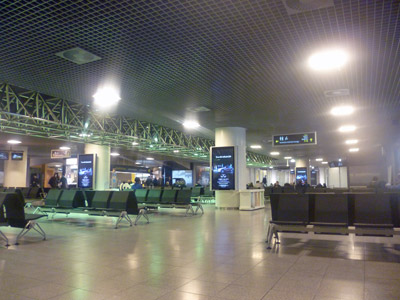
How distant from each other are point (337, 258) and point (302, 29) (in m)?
3.75

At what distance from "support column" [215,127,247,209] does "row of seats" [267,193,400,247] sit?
8.35m

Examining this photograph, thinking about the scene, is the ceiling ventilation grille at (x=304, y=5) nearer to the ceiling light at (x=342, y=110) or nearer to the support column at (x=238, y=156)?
the ceiling light at (x=342, y=110)

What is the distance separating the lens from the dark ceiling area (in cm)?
497

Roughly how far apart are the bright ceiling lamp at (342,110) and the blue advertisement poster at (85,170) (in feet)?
39.8

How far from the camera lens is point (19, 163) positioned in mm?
24125

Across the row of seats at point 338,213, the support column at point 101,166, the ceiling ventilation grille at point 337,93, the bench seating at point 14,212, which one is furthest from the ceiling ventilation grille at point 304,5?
the support column at point 101,166

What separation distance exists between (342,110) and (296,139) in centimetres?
352

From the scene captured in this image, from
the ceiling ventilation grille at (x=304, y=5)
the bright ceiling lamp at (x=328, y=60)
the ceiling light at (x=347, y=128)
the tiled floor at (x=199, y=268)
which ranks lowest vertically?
the tiled floor at (x=199, y=268)

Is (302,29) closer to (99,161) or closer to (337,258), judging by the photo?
(337,258)

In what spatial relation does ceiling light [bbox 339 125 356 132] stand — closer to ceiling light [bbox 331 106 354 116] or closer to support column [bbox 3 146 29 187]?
ceiling light [bbox 331 106 354 116]

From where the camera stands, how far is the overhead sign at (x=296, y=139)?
46.7 ft

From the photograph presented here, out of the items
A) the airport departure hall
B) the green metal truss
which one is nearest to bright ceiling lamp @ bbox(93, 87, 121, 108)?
the airport departure hall

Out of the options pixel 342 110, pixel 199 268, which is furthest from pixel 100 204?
pixel 342 110

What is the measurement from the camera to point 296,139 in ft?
48.1
